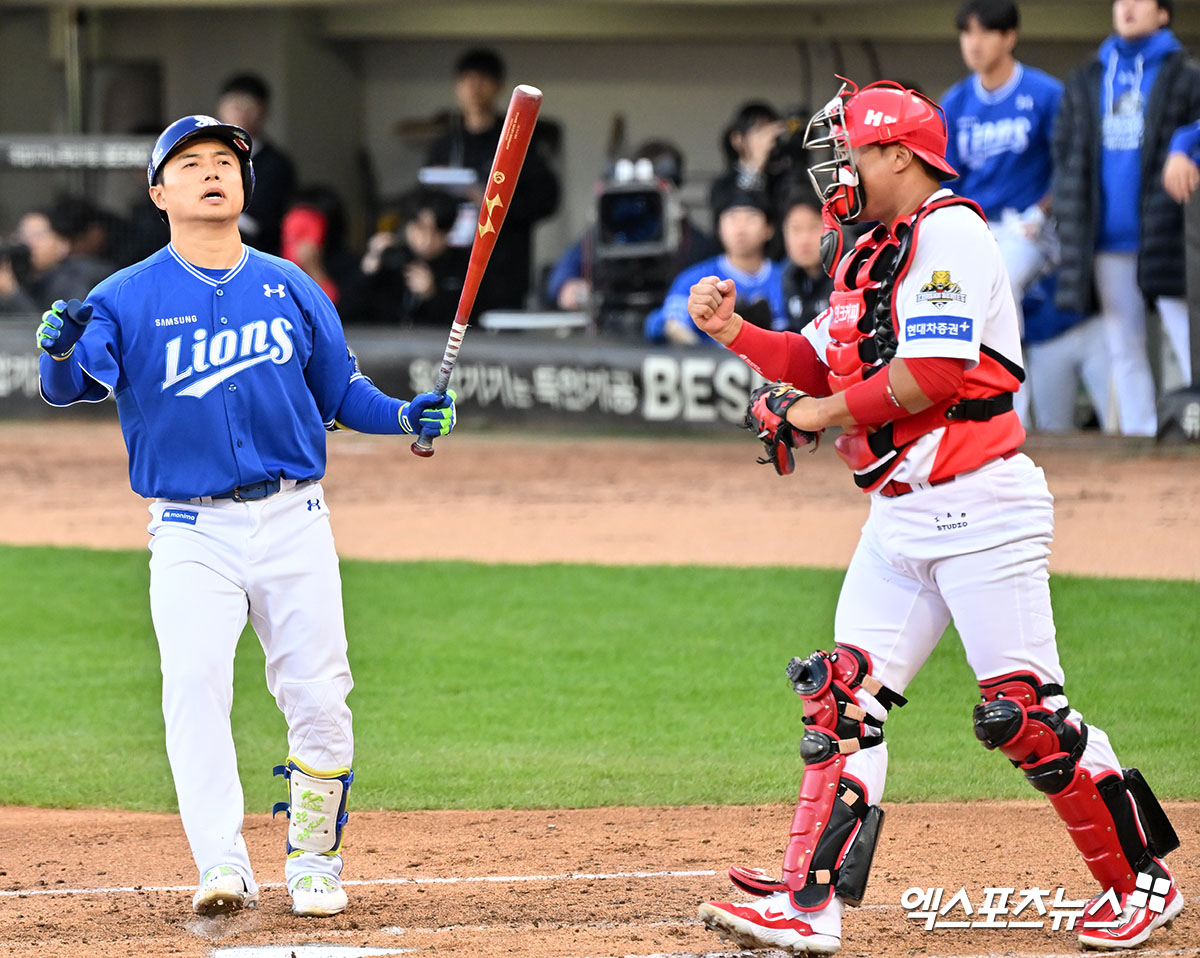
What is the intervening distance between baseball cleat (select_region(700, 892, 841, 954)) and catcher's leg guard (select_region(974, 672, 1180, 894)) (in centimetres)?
51

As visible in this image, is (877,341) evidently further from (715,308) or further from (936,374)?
(715,308)

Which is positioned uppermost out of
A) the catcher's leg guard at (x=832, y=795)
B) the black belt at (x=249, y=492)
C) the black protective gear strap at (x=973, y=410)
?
Result: the black protective gear strap at (x=973, y=410)

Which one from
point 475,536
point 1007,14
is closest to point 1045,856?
point 475,536

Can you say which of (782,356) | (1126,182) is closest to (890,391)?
(782,356)

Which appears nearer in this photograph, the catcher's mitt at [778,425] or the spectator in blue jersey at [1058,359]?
the catcher's mitt at [778,425]

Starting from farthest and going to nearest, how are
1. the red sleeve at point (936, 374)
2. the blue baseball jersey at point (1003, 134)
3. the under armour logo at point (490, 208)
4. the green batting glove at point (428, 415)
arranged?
the blue baseball jersey at point (1003, 134), the under armour logo at point (490, 208), the green batting glove at point (428, 415), the red sleeve at point (936, 374)

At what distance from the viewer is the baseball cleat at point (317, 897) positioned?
4.07 m

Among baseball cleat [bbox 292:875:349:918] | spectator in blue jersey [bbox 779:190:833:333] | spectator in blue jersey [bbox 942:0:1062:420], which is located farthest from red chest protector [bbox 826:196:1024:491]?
spectator in blue jersey [bbox 779:190:833:333]

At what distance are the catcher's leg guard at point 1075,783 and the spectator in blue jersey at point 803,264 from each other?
689cm

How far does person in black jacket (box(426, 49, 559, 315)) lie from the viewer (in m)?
13.0

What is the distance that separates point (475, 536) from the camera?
9578 millimetres

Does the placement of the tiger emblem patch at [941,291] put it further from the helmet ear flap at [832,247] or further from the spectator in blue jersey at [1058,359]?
the spectator in blue jersey at [1058,359]

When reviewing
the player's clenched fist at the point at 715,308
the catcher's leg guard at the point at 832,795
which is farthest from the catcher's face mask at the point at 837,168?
the catcher's leg guard at the point at 832,795
